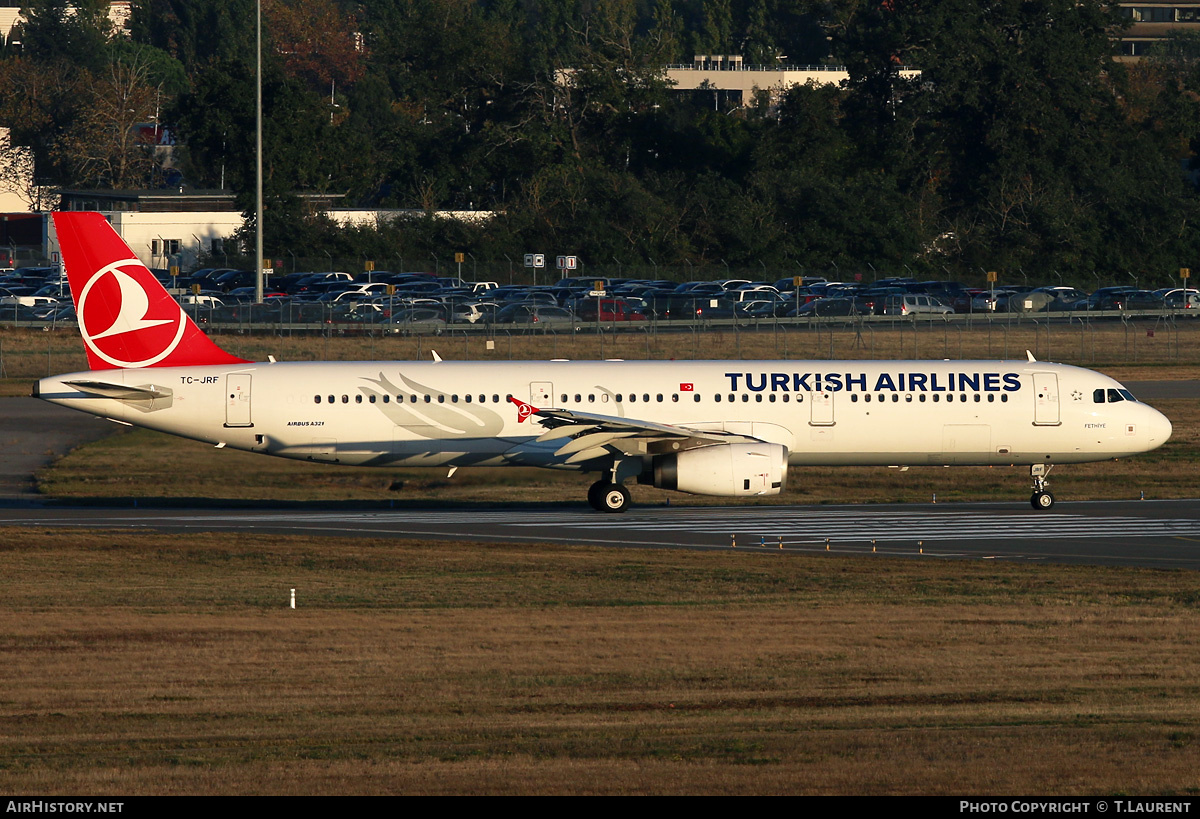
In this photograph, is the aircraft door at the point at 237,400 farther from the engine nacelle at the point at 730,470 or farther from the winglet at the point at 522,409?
the engine nacelle at the point at 730,470

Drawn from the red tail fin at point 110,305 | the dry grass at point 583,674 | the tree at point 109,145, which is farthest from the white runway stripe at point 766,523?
the tree at point 109,145

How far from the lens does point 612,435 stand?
39.5m

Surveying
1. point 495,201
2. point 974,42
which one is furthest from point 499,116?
point 974,42

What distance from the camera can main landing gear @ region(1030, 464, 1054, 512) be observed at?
40.7m

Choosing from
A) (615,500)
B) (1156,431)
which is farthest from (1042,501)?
(615,500)

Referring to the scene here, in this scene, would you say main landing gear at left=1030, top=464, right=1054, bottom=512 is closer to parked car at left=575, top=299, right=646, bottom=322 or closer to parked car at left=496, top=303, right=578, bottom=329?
parked car at left=496, top=303, right=578, bottom=329

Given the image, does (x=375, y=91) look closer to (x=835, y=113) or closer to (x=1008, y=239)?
(x=835, y=113)

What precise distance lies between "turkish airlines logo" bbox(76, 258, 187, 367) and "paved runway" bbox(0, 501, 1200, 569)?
4.20 m

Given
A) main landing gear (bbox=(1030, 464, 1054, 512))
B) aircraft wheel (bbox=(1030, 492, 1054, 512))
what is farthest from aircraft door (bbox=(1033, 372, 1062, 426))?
aircraft wheel (bbox=(1030, 492, 1054, 512))

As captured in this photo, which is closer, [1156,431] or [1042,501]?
[1042,501]

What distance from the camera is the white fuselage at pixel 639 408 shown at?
3966 centimetres

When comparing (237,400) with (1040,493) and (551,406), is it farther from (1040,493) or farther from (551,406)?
(1040,493)

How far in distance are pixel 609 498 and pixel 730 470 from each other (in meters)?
3.79

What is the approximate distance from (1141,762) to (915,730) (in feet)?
9.10
